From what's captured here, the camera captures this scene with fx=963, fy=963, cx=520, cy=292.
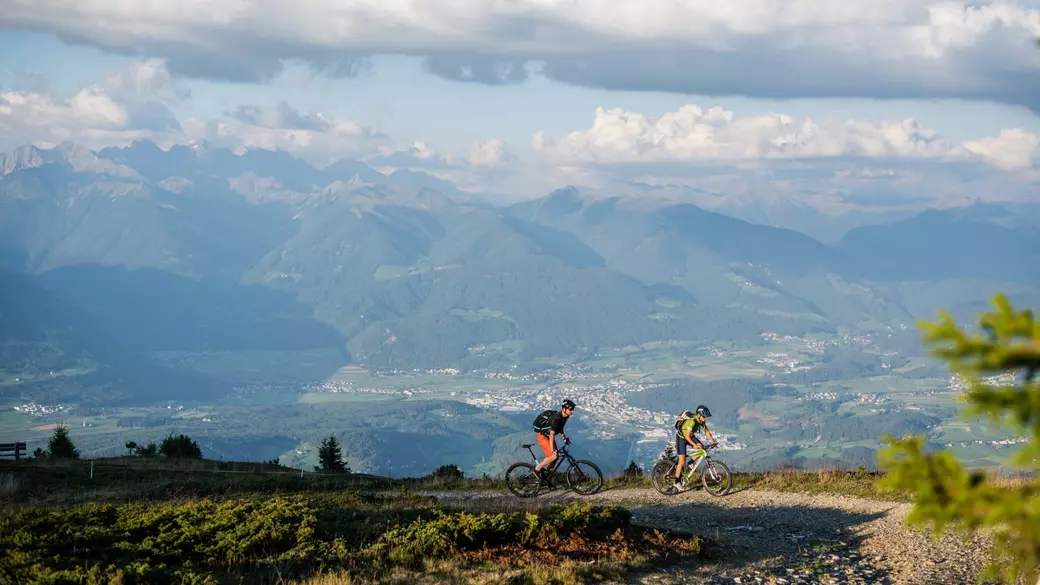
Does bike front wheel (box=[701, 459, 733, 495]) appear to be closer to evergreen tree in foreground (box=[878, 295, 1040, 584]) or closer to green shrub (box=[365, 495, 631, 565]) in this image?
green shrub (box=[365, 495, 631, 565])

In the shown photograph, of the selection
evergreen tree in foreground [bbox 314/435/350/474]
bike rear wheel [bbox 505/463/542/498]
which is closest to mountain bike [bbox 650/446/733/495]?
bike rear wheel [bbox 505/463/542/498]

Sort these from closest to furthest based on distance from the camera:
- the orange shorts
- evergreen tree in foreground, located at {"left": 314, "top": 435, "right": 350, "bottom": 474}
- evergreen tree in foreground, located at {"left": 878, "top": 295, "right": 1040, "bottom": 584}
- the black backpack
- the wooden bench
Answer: evergreen tree in foreground, located at {"left": 878, "top": 295, "right": 1040, "bottom": 584} < the black backpack < the orange shorts < the wooden bench < evergreen tree in foreground, located at {"left": 314, "top": 435, "right": 350, "bottom": 474}

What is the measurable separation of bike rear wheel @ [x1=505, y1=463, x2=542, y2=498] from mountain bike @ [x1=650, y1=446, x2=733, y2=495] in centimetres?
286

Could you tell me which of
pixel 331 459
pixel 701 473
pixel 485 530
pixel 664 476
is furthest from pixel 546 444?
pixel 331 459

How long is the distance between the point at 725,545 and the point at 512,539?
3.87m

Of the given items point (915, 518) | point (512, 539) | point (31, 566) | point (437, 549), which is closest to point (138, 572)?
point (31, 566)

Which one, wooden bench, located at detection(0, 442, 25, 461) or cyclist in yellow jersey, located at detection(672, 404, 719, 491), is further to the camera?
wooden bench, located at detection(0, 442, 25, 461)

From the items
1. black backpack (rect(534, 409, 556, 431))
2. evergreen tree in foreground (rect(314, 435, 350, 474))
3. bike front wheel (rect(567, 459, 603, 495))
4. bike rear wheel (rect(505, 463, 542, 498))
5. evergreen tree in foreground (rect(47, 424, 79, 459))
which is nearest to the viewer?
black backpack (rect(534, 409, 556, 431))

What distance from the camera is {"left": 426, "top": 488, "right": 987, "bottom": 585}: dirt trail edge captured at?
14094 mm

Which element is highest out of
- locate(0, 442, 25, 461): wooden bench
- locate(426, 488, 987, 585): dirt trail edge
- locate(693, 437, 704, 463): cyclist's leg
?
locate(0, 442, 25, 461): wooden bench

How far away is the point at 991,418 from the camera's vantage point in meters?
4.76

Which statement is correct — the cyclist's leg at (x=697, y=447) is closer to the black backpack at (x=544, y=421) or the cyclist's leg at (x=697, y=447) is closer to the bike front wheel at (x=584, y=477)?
the bike front wheel at (x=584, y=477)

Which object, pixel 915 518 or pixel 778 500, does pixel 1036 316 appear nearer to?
pixel 915 518

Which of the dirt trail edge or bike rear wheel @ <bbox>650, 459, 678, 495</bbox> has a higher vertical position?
bike rear wheel @ <bbox>650, 459, 678, 495</bbox>
